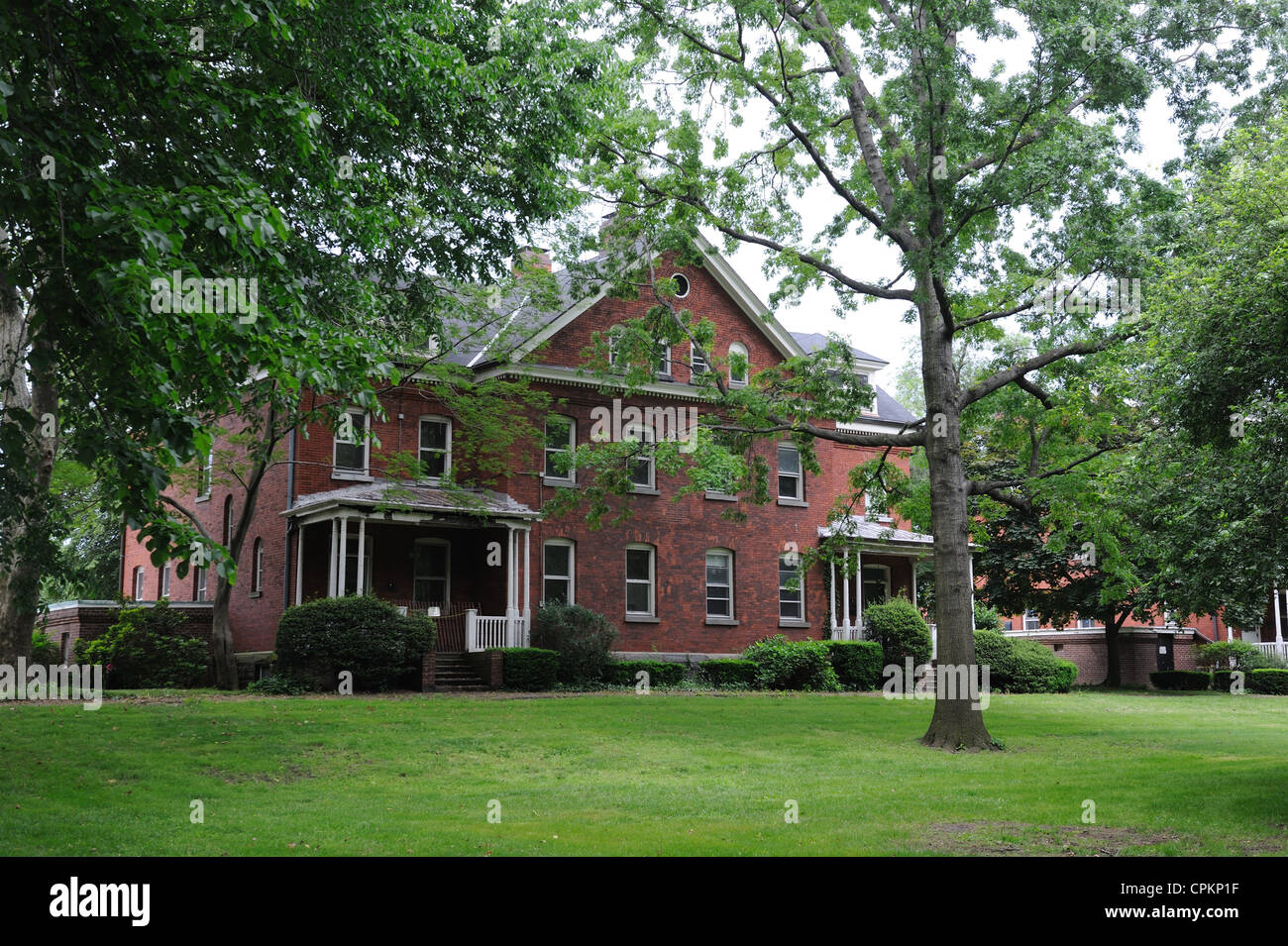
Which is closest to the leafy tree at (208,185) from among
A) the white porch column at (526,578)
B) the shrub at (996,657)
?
the white porch column at (526,578)

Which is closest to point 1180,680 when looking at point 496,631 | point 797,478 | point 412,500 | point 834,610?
point 834,610

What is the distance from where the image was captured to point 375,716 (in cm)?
1791

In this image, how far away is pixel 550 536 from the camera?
28.6m

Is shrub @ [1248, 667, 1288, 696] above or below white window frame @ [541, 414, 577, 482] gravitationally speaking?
below

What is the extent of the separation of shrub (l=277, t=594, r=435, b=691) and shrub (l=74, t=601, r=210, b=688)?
4.01 meters

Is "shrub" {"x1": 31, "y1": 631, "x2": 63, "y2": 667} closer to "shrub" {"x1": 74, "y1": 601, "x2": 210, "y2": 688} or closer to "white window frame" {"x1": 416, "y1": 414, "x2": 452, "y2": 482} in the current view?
"shrub" {"x1": 74, "y1": 601, "x2": 210, "y2": 688}

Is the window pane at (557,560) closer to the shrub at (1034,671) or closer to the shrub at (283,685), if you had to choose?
the shrub at (283,685)

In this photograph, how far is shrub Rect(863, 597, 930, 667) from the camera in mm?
30984

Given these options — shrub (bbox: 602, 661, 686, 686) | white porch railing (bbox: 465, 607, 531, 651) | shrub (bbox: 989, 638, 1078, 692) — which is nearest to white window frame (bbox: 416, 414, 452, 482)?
white porch railing (bbox: 465, 607, 531, 651)

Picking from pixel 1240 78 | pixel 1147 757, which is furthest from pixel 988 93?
pixel 1147 757

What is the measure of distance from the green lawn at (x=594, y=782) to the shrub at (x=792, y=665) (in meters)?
6.38


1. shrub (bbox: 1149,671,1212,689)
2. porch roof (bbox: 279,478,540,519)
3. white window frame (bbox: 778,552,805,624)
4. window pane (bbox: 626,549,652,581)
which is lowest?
shrub (bbox: 1149,671,1212,689)

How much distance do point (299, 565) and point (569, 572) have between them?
675 centimetres
